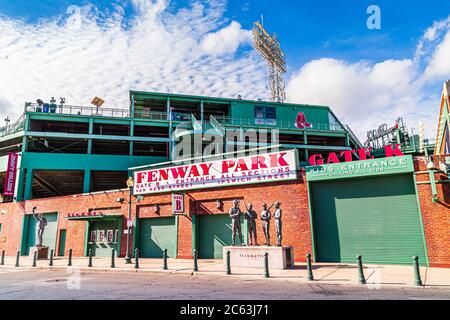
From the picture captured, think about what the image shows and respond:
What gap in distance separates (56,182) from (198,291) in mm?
36113

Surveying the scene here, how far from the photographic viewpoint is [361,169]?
16.3m

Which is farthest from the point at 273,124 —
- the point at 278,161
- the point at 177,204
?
the point at 177,204

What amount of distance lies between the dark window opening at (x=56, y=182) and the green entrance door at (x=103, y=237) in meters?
14.2

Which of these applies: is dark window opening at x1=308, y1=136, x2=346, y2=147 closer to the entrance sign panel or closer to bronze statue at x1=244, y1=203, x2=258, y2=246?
the entrance sign panel

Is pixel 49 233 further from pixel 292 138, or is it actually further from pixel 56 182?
pixel 292 138

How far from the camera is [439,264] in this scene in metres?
14.2

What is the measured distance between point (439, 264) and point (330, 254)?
477 centimetres

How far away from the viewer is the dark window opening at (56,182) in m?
36.4

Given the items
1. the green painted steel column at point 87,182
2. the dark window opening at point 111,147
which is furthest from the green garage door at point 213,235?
the dark window opening at point 111,147

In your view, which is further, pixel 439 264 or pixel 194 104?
pixel 194 104

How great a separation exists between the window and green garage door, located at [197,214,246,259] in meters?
26.7

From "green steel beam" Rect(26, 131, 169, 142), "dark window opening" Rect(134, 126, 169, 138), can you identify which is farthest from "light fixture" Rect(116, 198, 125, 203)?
"dark window opening" Rect(134, 126, 169, 138)
